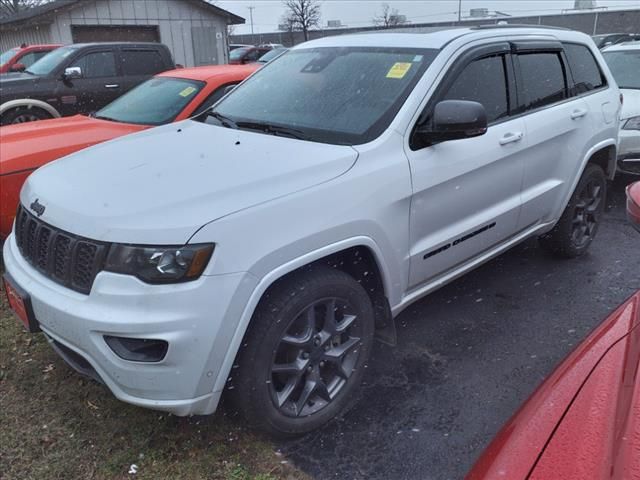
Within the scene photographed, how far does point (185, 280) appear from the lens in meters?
2.13

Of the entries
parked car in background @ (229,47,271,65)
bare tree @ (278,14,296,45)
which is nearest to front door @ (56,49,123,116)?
parked car in background @ (229,47,271,65)

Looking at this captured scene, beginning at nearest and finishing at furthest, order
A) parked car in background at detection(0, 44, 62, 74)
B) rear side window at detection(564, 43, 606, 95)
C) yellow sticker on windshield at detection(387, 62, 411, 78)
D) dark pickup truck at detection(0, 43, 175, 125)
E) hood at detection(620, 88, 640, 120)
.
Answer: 1. yellow sticker on windshield at detection(387, 62, 411, 78)
2. rear side window at detection(564, 43, 606, 95)
3. hood at detection(620, 88, 640, 120)
4. dark pickup truck at detection(0, 43, 175, 125)
5. parked car in background at detection(0, 44, 62, 74)

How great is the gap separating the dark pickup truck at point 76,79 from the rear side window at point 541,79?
673 cm

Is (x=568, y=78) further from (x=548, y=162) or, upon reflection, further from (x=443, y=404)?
(x=443, y=404)

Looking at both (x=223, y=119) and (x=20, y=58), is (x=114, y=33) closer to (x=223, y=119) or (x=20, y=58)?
(x=20, y=58)

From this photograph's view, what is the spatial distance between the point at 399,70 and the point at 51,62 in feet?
24.9

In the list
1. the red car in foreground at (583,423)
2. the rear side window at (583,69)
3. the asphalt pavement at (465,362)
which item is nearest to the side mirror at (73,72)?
the asphalt pavement at (465,362)

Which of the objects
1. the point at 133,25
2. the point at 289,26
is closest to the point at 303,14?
the point at 289,26

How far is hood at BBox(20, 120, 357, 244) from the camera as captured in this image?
221cm

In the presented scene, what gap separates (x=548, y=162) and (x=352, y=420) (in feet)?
7.58

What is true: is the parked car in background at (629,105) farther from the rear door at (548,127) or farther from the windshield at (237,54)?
the windshield at (237,54)

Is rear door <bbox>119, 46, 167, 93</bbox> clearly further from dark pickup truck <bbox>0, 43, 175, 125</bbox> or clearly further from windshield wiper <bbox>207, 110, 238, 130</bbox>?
windshield wiper <bbox>207, 110, 238, 130</bbox>

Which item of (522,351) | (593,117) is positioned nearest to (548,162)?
(593,117)

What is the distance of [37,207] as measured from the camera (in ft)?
8.50
